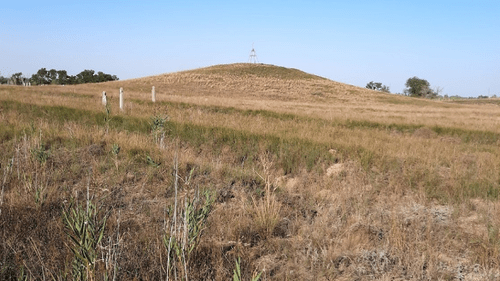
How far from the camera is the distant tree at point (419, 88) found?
8838 centimetres

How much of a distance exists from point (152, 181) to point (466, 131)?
48.8 feet

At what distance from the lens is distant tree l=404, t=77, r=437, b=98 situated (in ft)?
290

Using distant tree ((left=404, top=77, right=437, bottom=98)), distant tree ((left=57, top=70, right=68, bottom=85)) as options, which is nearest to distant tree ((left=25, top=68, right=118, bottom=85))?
distant tree ((left=57, top=70, right=68, bottom=85))

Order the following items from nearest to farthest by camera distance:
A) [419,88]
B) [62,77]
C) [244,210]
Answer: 1. [244,210]
2. [62,77]
3. [419,88]

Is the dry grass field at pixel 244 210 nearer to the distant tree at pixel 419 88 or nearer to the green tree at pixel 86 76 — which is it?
the green tree at pixel 86 76

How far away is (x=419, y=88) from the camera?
3575 inches

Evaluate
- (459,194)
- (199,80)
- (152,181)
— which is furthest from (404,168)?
(199,80)

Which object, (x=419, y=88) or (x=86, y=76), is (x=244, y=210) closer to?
(x=86, y=76)

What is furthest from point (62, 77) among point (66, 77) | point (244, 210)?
point (244, 210)

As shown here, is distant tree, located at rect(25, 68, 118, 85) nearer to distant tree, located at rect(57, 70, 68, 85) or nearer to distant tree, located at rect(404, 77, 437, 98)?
distant tree, located at rect(57, 70, 68, 85)

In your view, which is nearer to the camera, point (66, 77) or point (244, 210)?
point (244, 210)

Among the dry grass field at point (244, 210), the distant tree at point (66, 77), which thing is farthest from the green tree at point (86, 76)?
the dry grass field at point (244, 210)

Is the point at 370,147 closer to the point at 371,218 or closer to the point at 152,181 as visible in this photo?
the point at 371,218

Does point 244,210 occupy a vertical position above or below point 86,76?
below
